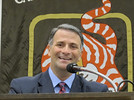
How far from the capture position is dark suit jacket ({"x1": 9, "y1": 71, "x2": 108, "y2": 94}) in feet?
7.20

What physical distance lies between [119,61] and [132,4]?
2.44 ft

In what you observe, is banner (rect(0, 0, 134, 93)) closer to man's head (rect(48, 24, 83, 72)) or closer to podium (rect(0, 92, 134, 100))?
man's head (rect(48, 24, 83, 72))

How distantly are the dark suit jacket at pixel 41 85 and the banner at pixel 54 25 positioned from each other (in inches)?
54.7

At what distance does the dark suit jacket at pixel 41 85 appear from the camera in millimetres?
2193

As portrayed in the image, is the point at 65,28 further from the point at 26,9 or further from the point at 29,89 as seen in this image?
the point at 26,9

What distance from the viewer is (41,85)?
7.39 ft

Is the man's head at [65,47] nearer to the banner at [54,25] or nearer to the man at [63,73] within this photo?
the man at [63,73]

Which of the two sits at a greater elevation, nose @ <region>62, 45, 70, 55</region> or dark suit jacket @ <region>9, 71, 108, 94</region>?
nose @ <region>62, 45, 70, 55</region>

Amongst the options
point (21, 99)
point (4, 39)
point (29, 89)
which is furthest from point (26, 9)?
point (21, 99)

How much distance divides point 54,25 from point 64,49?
5.21 ft

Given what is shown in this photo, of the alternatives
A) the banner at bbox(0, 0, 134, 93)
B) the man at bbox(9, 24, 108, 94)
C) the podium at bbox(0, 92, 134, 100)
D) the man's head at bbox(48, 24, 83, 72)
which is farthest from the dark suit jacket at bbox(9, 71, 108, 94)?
the banner at bbox(0, 0, 134, 93)

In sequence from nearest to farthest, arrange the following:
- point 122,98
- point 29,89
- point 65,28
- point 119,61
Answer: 1. point 122,98
2. point 29,89
3. point 65,28
4. point 119,61

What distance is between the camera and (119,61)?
3.73 meters

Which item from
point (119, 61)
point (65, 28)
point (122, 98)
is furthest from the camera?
point (119, 61)
